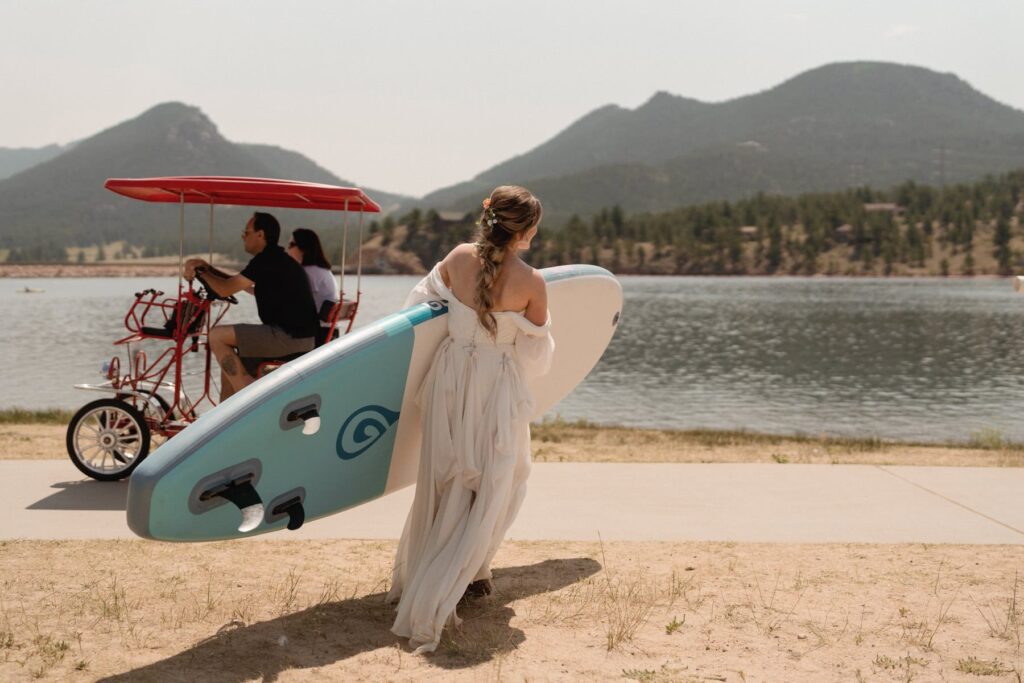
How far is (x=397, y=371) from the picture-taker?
5.07 meters

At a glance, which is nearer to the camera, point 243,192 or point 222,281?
point 222,281

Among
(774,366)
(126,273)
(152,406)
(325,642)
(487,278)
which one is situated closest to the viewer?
(325,642)

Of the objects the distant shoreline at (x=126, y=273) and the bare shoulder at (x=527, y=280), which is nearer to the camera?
the bare shoulder at (x=527, y=280)

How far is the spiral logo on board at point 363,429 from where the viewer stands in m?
5.05

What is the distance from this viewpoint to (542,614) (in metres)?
5.06

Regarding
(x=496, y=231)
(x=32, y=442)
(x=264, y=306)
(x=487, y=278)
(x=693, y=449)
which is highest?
(x=496, y=231)

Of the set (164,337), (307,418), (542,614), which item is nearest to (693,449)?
(164,337)

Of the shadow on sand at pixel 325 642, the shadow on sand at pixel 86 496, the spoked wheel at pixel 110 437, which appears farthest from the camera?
the spoked wheel at pixel 110 437

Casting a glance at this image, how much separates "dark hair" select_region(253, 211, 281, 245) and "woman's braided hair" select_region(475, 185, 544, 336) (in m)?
3.31

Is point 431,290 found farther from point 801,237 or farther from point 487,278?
point 801,237

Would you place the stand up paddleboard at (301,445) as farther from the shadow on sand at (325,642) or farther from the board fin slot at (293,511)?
the shadow on sand at (325,642)

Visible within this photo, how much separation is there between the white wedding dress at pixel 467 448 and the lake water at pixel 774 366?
12.1m

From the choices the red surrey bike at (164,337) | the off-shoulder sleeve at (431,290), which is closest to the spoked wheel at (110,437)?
the red surrey bike at (164,337)

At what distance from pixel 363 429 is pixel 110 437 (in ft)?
11.8
